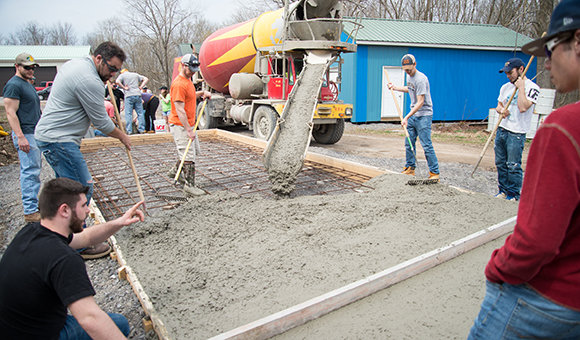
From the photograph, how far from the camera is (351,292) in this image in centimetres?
207

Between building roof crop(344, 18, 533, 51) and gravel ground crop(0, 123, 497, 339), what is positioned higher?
building roof crop(344, 18, 533, 51)

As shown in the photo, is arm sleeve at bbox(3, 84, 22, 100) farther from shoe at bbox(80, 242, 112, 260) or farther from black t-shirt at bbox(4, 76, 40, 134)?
shoe at bbox(80, 242, 112, 260)

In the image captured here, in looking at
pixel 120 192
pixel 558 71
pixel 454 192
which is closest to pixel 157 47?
pixel 120 192

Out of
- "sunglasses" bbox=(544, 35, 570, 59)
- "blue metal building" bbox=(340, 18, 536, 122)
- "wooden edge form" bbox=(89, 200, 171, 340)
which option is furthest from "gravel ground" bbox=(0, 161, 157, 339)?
"blue metal building" bbox=(340, 18, 536, 122)

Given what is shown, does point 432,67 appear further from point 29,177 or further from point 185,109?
point 29,177

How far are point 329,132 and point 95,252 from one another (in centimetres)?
631

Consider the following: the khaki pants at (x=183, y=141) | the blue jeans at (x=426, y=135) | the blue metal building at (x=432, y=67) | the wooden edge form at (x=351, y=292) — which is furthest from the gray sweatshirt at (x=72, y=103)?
the blue metal building at (x=432, y=67)

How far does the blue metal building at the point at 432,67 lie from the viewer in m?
12.6

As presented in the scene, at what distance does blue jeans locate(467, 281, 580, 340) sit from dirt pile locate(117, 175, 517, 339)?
46.0 inches

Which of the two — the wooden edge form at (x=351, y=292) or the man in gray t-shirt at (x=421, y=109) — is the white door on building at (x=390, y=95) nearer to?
the man in gray t-shirt at (x=421, y=109)

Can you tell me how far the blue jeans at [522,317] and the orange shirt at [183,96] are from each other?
3828 millimetres

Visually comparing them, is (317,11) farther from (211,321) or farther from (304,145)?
(211,321)

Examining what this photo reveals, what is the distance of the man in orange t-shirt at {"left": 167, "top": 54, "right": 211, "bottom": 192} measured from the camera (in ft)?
13.5

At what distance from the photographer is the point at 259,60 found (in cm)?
838
